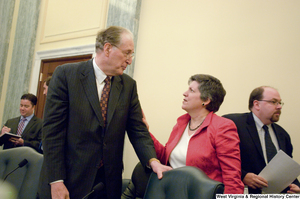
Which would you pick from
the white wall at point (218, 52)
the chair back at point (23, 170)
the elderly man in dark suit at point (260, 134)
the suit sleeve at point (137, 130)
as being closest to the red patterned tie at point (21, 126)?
the white wall at point (218, 52)

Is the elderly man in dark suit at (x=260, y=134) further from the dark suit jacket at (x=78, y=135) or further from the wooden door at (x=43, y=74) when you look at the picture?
the wooden door at (x=43, y=74)

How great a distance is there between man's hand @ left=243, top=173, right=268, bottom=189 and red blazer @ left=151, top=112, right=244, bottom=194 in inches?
13.5

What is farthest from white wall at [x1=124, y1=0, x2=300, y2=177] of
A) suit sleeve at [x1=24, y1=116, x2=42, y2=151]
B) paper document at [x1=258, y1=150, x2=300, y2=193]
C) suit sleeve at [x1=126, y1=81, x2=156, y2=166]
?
suit sleeve at [x1=126, y1=81, x2=156, y2=166]

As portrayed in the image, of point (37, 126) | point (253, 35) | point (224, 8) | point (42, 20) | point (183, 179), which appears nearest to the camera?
point (183, 179)

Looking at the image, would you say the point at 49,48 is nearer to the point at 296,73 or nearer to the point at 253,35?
the point at 253,35

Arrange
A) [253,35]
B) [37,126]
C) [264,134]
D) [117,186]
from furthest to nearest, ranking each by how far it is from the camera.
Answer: [37,126] < [253,35] < [264,134] < [117,186]

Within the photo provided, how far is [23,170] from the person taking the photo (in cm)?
196

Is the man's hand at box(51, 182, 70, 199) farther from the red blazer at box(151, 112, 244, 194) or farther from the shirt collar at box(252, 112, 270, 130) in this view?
the shirt collar at box(252, 112, 270, 130)

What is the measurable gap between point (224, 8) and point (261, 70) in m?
0.82

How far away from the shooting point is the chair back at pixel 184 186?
122 centimetres

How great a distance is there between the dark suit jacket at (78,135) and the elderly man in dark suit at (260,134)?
3.63 ft

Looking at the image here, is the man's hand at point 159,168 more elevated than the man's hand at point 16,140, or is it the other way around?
the man's hand at point 159,168

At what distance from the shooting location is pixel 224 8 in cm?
329

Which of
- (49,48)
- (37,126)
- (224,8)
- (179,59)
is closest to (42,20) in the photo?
(49,48)
